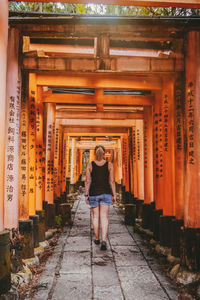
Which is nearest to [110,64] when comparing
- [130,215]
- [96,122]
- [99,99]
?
[99,99]

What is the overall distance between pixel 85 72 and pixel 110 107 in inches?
201

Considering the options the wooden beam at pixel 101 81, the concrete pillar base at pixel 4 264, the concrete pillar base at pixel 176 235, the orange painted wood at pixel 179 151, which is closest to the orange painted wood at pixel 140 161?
the wooden beam at pixel 101 81

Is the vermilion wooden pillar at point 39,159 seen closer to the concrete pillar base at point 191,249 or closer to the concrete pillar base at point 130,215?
the concrete pillar base at point 130,215

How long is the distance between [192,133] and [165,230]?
2.23 meters

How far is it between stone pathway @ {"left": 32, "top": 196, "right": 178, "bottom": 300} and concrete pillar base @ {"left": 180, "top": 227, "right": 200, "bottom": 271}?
1.40ft

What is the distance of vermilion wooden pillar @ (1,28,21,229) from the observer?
4.46 metres

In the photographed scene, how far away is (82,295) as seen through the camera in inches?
149

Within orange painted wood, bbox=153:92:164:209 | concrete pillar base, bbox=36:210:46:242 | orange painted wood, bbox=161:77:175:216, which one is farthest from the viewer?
orange painted wood, bbox=153:92:164:209

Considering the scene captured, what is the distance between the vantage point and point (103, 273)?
4562 millimetres

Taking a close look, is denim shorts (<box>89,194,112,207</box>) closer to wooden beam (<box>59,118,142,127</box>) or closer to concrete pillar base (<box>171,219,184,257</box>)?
concrete pillar base (<box>171,219,184,257</box>)

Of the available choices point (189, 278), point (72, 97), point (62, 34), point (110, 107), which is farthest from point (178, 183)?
point (110, 107)

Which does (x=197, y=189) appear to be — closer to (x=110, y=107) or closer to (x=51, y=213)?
(x=51, y=213)

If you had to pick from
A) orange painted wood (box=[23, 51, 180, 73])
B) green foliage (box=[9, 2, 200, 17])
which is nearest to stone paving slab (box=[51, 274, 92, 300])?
orange painted wood (box=[23, 51, 180, 73])

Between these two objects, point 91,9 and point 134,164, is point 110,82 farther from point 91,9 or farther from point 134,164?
point 134,164
